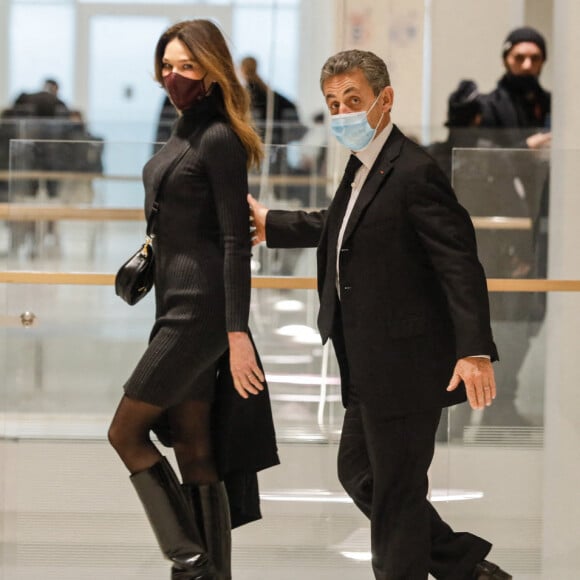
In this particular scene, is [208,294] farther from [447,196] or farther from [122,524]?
[122,524]

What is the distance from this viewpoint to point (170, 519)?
3.05m

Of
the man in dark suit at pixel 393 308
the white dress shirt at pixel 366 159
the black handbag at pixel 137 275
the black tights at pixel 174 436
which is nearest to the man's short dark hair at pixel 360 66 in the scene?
the man in dark suit at pixel 393 308

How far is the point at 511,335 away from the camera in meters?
3.87

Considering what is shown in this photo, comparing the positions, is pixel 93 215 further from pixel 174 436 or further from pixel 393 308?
pixel 393 308

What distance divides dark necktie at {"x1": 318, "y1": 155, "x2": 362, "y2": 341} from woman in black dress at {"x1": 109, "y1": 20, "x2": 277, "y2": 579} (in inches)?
7.3

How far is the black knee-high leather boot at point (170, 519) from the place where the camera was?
3045 mm

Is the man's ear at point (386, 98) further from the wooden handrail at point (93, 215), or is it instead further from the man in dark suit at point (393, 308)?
the wooden handrail at point (93, 215)

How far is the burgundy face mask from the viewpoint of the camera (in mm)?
2926

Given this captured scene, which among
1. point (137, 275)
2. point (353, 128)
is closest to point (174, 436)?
point (137, 275)

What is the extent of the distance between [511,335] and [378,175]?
4.15 feet

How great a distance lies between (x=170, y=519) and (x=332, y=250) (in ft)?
2.62

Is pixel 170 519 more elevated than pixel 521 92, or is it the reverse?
pixel 521 92

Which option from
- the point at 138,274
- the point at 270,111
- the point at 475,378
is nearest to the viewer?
the point at 475,378

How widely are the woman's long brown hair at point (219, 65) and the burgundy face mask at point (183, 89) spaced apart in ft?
0.15
